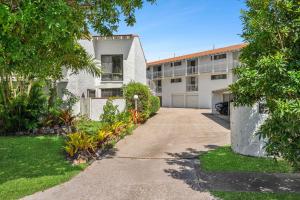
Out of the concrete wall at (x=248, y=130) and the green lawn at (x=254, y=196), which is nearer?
the green lawn at (x=254, y=196)

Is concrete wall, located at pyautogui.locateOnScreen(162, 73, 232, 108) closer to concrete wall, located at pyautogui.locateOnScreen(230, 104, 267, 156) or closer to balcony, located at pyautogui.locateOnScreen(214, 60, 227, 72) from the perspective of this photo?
balcony, located at pyautogui.locateOnScreen(214, 60, 227, 72)

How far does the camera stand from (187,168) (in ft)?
31.8

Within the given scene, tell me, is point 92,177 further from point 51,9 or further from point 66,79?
point 66,79

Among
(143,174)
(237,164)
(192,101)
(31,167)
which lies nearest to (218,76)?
(192,101)

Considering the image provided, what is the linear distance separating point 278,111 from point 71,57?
1262 cm

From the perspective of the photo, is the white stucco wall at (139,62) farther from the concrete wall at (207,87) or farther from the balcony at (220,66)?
the concrete wall at (207,87)

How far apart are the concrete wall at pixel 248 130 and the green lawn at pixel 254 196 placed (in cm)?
366

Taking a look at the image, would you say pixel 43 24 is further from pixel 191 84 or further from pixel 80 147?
pixel 191 84

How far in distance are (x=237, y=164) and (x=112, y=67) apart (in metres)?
21.1

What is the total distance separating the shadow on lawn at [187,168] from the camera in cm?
817

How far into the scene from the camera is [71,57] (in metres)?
16.0

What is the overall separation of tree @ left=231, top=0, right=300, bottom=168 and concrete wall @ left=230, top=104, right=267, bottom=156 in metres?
3.93

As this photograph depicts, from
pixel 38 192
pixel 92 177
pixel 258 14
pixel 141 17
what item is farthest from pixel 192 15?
pixel 38 192

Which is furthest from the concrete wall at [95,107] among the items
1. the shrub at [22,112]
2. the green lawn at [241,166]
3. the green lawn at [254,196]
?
the green lawn at [254,196]
